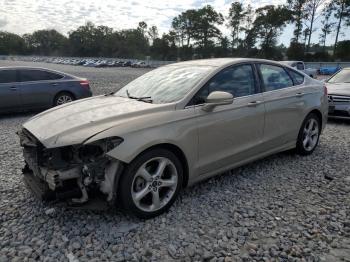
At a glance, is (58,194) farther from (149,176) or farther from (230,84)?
(230,84)

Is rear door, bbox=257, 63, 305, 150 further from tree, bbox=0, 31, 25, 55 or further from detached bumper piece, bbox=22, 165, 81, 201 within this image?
tree, bbox=0, 31, 25, 55

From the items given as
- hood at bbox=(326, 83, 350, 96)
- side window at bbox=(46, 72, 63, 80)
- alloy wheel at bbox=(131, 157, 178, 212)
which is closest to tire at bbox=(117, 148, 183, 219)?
alloy wheel at bbox=(131, 157, 178, 212)

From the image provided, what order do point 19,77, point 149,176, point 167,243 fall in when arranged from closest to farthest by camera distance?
point 167,243 → point 149,176 → point 19,77

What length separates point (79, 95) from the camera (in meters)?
10.0

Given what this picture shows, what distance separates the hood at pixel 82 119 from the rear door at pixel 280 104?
1739 mm

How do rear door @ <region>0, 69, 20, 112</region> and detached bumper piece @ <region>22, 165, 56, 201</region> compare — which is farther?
rear door @ <region>0, 69, 20, 112</region>

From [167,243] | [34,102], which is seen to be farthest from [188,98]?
[34,102]

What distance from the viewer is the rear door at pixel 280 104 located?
15.0ft

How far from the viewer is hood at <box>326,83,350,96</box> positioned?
26.5ft

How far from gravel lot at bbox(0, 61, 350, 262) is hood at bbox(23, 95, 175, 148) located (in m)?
0.71

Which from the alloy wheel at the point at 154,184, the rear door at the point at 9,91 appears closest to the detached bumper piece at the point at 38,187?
the alloy wheel at the point at 154,184

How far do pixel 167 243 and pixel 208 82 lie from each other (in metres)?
1.88

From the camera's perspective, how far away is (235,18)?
79812 mm

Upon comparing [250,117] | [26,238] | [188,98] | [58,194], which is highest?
[188,98]
